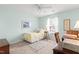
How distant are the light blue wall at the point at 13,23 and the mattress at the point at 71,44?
52cm

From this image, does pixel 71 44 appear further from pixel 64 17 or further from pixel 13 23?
pixel 13 23

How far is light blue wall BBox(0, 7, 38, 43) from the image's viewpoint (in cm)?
117

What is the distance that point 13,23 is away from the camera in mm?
1284

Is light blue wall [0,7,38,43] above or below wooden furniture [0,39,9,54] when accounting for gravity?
above

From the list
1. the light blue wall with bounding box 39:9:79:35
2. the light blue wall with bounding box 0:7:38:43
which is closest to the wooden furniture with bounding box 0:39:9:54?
the light blue wall with bounding box 0:7:38:43

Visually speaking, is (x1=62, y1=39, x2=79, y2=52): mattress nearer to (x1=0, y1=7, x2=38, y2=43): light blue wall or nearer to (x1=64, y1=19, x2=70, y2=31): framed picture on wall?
(x1=64, y1=19, x2=70, y2=31): framed picture on wall

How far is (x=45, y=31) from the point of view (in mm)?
1393

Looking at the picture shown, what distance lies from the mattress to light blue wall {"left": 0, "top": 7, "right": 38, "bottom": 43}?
0.52 meters

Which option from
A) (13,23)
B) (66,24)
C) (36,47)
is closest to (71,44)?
(66,24)

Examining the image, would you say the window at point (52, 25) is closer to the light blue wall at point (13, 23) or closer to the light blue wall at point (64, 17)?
the light blue wall at point (64, 17)

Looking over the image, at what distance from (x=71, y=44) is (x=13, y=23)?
0.92 m

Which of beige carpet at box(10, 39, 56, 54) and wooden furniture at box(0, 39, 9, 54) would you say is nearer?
wooden furniture at box(0, 39, 9, 54)

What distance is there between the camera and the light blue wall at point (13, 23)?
1167 millimetres
